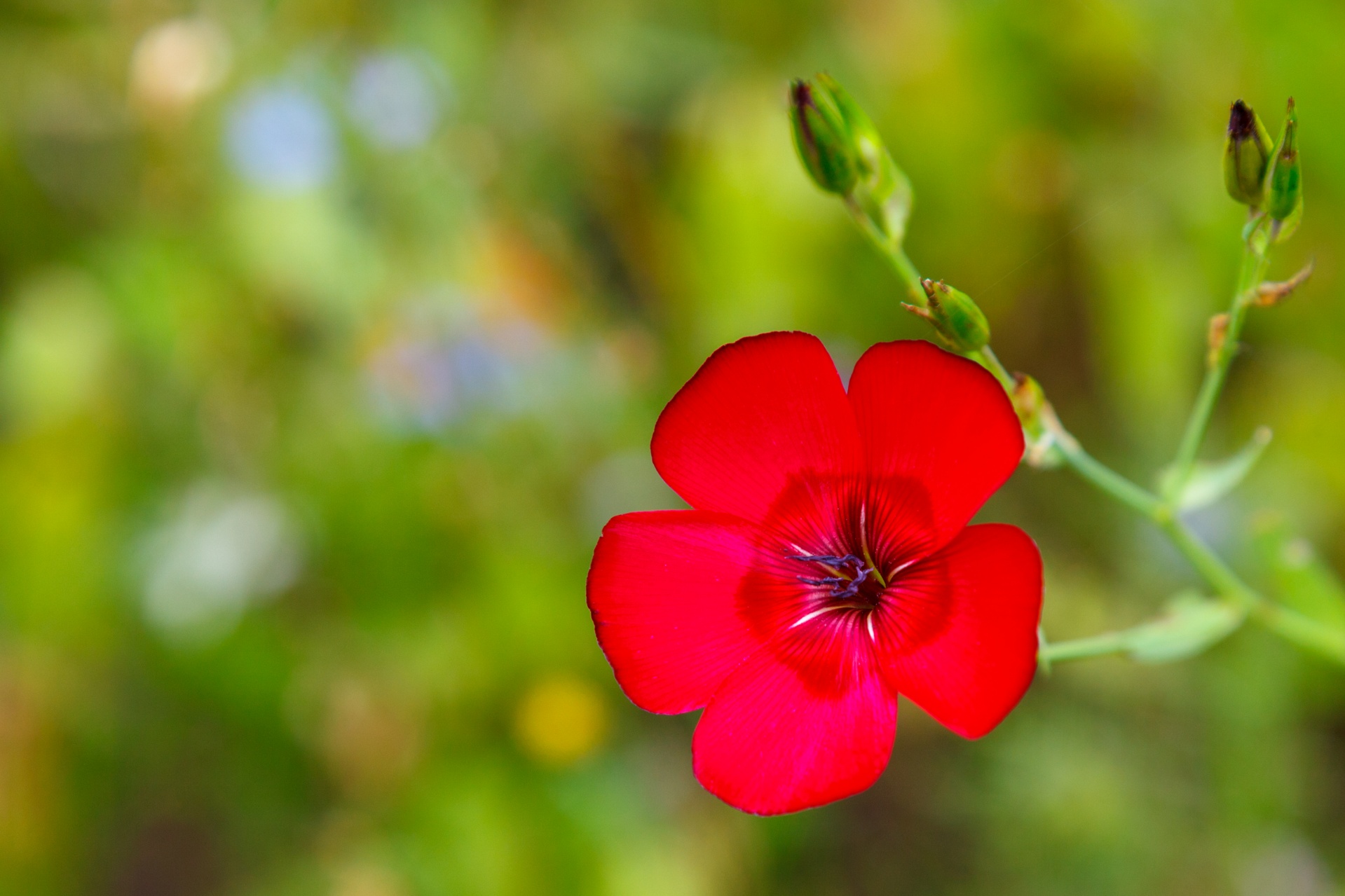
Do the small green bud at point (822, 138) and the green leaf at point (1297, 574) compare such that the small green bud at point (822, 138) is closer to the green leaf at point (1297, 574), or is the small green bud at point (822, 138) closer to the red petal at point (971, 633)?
the red petal at point (971, 633)

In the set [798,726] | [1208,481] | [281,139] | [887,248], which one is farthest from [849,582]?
[281,139]

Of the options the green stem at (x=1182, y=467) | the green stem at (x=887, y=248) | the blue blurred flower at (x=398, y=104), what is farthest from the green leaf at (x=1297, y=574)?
the blue blurred flower at (x=398, y=104)

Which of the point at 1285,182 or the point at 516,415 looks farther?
the point at 516,415

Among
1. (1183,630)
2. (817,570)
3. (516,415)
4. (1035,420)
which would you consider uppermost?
(1035,420)

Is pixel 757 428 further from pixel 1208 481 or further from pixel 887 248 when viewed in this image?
pixel 1208 481

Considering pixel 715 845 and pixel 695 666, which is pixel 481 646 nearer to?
pixel 715 845

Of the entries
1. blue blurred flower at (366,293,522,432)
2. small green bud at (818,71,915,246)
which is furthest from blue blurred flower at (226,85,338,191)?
small green bud at (818,71,915,246)

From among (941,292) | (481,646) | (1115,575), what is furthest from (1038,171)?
(941,292)
